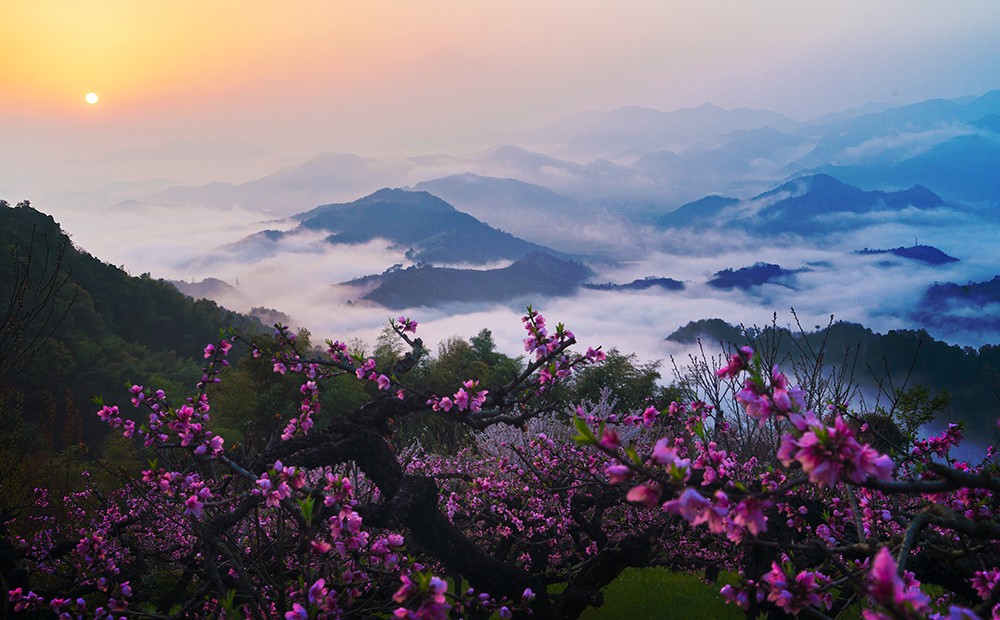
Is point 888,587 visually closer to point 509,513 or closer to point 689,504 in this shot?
point 689,504

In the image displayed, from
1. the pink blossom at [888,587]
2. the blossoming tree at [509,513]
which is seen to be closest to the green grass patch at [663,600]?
the blossoming tree at [509,513]

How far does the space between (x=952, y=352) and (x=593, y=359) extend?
304 feet

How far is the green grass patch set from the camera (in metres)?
10.4

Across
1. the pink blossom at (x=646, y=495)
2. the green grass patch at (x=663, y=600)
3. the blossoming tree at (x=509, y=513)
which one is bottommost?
the green grass patch at (x=663, y=600)

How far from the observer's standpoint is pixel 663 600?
1133 cm

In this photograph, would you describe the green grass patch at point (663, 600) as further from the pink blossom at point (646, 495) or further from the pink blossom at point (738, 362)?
the pink blossom at point (646, 495)

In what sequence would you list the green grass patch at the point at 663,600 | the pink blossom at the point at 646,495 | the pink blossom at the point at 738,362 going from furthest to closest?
the green grass patch at the point at 663,600, the pink blossom at the point at 738,362, the pink blossom at the point at 646,495

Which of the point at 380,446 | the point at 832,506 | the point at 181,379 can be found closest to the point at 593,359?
the point at 380,446

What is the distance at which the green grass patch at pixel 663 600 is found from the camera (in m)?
10.4

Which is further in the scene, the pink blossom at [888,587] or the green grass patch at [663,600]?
the green grass patch at [663,600]

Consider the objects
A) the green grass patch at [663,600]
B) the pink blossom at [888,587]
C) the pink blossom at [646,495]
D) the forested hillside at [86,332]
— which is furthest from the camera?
the forested hillside at [86,332]

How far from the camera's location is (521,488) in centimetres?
997

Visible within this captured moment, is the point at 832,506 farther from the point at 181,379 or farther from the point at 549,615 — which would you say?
the point at 181,379

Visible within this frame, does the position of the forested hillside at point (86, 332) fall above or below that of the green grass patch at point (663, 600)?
above
